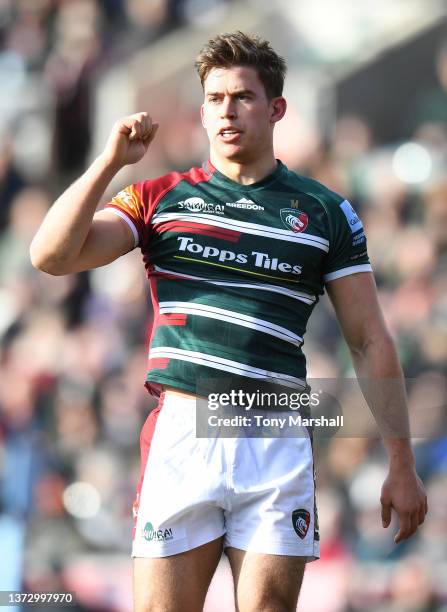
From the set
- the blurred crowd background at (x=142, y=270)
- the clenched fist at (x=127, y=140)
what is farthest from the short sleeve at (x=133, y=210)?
the blurred crowd background at (x=142, y=270)

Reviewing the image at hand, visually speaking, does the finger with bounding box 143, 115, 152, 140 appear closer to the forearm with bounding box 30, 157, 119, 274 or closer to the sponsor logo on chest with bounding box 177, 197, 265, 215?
the forearm with bounding box 30, 157, 119, 274

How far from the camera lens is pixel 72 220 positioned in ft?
11.8

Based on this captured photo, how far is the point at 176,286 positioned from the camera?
3865 millimetres

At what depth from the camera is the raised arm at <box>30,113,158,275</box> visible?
361 centimetres

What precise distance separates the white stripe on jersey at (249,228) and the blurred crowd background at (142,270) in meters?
2.48

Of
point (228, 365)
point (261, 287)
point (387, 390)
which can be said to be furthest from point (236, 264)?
point (387, 390)

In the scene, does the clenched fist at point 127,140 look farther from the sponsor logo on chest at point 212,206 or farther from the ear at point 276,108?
the ear at point 276,108

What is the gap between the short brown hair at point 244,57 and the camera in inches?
155

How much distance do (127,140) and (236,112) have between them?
0.45 metres

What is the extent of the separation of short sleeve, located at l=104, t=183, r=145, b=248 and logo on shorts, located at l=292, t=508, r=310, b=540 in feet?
3.52

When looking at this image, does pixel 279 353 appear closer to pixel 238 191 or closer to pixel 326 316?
pixel 238 191

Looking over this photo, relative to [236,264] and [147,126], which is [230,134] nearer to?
[147,126]

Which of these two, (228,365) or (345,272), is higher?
(345,272)
